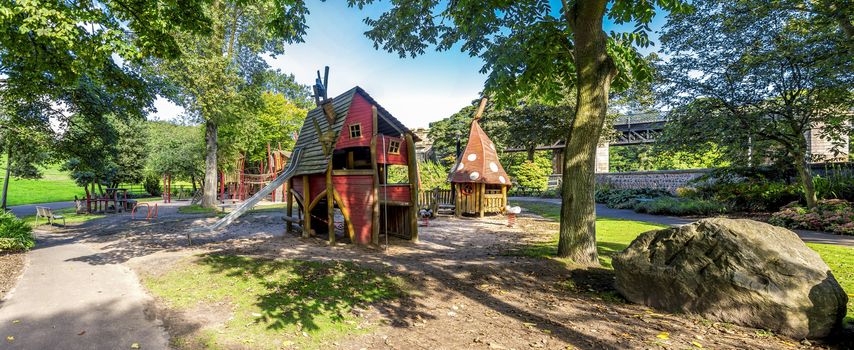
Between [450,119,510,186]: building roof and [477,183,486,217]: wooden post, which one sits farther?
[477,183,486,217]: wooden post

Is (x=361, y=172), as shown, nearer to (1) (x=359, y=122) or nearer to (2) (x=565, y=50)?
(1) (x=359, y=122)

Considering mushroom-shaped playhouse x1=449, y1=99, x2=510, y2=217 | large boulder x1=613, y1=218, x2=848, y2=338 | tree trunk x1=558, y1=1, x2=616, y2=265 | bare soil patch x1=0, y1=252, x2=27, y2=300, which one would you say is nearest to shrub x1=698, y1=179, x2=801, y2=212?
mushroom-shaped playhouse x1=449, y1=99, x2=510, y2=217

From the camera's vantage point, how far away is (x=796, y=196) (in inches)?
579

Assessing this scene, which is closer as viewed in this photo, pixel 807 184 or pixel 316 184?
pixel 316 184

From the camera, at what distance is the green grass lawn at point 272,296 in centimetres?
418

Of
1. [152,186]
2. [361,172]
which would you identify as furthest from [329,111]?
[152,186]

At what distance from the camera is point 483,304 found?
17.4ft

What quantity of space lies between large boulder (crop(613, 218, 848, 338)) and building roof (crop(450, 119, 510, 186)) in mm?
10997

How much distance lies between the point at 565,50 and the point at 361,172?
A: 6157 millimetres

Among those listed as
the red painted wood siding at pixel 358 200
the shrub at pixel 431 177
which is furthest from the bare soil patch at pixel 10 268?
the shrub at pixel 431 177

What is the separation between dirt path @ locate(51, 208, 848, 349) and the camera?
4.02 metres

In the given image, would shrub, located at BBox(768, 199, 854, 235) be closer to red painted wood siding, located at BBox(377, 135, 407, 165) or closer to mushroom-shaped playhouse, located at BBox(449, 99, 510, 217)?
mushroom-shaped playhouse, located at BBox(449, 99, 510, 217)

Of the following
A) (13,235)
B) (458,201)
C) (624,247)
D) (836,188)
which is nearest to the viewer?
(624,247)

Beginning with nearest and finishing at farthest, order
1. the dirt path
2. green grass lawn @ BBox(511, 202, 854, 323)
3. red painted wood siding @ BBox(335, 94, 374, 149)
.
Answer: the dirt path, green grass lawn @ BBox(511, 202, 854, 323), red painted wood siding @ BBox(335, 94, 374, 149)
